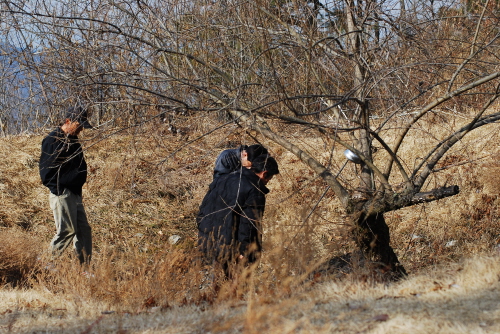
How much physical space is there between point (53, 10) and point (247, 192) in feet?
8.02

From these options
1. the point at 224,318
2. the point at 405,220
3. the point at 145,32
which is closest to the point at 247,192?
the point at 224,318

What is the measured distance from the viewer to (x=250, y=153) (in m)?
5.11

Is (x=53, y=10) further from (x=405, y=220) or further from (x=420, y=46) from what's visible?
(x=405, y=220)

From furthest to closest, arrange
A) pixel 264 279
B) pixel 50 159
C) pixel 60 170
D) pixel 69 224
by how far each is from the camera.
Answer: pixel 69 224 < pixel 60 170 < pixel 50 159 < pixel 264 279

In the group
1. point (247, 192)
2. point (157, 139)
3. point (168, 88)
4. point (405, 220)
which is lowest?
point (405, 220)

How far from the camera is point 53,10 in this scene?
4.93m

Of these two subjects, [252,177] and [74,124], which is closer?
[252,177]

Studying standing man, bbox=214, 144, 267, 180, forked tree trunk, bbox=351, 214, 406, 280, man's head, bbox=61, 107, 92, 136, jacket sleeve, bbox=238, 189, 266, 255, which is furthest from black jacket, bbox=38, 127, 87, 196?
forked tree trunk, bbox=351, 214, 406, 280

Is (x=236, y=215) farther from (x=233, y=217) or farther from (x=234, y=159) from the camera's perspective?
(x=234, y=159)

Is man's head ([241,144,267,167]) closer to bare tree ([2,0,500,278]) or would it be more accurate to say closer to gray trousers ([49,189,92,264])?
bare tree ([2,0,500,278])

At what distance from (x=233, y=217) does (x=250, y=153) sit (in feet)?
2.06

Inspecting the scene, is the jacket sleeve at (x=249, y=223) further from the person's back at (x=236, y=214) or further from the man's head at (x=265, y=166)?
the man's head at (x=265, y=166)

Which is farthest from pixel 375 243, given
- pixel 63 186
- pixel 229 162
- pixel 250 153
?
pixel 63 186

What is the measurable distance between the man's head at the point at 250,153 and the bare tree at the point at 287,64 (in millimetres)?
193
